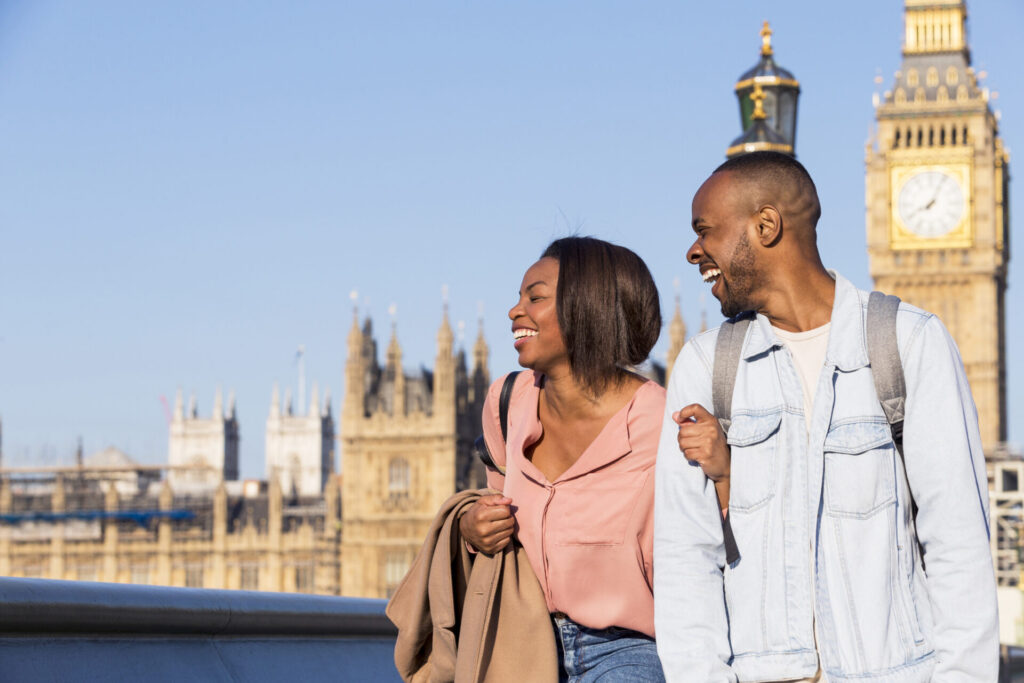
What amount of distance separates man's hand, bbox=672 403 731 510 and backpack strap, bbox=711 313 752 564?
0.03 metres

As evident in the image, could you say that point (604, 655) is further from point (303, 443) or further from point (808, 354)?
point (303, 443)

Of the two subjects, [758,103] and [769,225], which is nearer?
[769,225]

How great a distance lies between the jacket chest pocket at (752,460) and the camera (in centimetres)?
241

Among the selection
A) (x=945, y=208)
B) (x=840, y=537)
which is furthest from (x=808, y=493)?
(x=945, y=208)

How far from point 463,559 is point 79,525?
191ft

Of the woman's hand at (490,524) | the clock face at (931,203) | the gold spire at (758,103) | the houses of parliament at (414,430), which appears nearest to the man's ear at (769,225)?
the woman's hand at (490,524)

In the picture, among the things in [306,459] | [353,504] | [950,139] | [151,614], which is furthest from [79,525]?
[151,614]

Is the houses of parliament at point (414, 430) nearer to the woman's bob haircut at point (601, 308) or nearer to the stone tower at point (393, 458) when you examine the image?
the stone tower at point (393, 458)

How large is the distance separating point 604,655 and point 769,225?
2.71 feet

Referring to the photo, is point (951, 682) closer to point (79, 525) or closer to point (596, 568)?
point (596, 568)

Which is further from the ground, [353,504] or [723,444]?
[723,444]

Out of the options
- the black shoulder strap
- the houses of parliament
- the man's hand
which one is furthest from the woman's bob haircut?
the houses of parliament

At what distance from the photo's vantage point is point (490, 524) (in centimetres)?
279

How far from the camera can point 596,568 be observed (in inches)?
109
